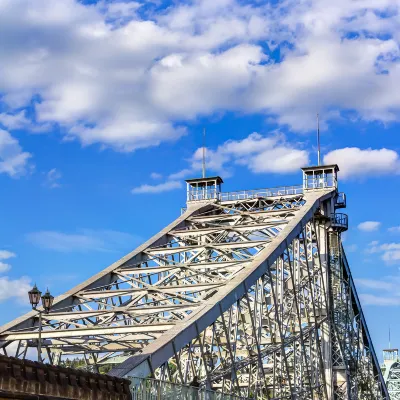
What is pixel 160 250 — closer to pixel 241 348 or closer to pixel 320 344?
pixel 241 348

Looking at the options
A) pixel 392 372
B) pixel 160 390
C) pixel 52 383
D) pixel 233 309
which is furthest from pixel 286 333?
pixel 392 372

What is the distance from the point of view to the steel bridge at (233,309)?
1217 inches

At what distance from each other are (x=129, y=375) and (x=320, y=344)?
1198 inches

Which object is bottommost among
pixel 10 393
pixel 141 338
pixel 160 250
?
pixel 10 393

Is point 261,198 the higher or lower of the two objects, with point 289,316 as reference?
higher

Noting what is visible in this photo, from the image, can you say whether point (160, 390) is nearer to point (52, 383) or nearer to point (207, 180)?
point (52, 383)

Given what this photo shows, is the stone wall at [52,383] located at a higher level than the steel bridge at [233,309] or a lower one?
lower

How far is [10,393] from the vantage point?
1639cm

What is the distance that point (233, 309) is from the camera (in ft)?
173

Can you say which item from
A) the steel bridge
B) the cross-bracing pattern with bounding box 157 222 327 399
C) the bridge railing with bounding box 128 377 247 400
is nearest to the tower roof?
the steel bridge

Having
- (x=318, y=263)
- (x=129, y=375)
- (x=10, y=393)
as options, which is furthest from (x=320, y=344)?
(x=10, y=393)

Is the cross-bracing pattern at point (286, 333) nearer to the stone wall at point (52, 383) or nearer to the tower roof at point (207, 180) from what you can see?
the tower roof at point (207, 180)

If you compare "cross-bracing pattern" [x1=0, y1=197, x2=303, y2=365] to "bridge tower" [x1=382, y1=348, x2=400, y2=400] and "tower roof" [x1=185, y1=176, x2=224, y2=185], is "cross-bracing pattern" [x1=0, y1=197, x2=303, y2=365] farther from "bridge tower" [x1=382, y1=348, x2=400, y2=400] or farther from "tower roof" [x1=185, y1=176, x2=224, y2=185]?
"bridge tower" [x1=382, y1=348, x2=400, y2=400]

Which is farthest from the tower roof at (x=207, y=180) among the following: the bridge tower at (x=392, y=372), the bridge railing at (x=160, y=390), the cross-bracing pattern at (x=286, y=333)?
the bridge tower at (x=392, y=372)
